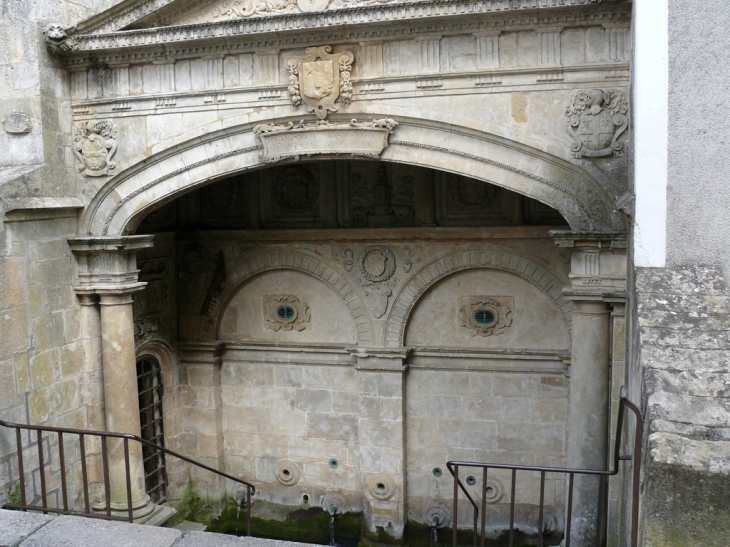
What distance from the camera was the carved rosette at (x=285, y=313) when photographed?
27.2 ft

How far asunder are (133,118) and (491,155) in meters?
3.12

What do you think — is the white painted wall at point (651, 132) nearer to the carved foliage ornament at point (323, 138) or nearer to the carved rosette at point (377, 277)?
the carved foliage ornament at point (323, 138)

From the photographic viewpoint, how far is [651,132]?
3.54m

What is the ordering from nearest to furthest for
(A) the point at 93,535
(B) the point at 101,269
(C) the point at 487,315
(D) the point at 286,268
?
(A) the point at 93,535, (B) the point at 101,269, (C) the point at 487,315, (D) the point at 286,268

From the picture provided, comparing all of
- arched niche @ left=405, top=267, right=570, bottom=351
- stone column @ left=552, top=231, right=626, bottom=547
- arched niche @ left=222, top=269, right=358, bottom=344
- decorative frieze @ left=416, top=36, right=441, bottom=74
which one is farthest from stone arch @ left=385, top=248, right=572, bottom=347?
decorative frieze @ left=416, top=36, right=441, bottom=74

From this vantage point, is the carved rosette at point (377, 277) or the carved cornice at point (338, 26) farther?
the carved rosette at point (377, 277)

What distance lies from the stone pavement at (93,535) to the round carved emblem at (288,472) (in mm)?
5246

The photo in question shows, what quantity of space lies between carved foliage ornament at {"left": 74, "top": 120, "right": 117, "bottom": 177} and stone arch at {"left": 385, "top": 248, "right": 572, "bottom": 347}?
3271 mm

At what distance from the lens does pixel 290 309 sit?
8336 mm

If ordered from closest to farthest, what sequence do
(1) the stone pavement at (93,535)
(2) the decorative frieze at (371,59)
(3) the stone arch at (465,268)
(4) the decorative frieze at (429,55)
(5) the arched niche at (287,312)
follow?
1. (1) the stone pavement at (93,535)
2. (4) the decorative frieze at (429,55)
3. (2) the decorative frieze at (371,59)
4. (3) the stone arch at (465,268)
5. (5) the arched niche at (287,312)

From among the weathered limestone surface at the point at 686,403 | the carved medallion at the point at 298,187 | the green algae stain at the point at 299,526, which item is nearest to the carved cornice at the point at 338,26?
the carved medallion at the point at 298,187

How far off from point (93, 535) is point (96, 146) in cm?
401

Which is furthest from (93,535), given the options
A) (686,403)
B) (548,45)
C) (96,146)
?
(548,45)

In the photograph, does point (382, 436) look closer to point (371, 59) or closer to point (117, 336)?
point (117, 336)
